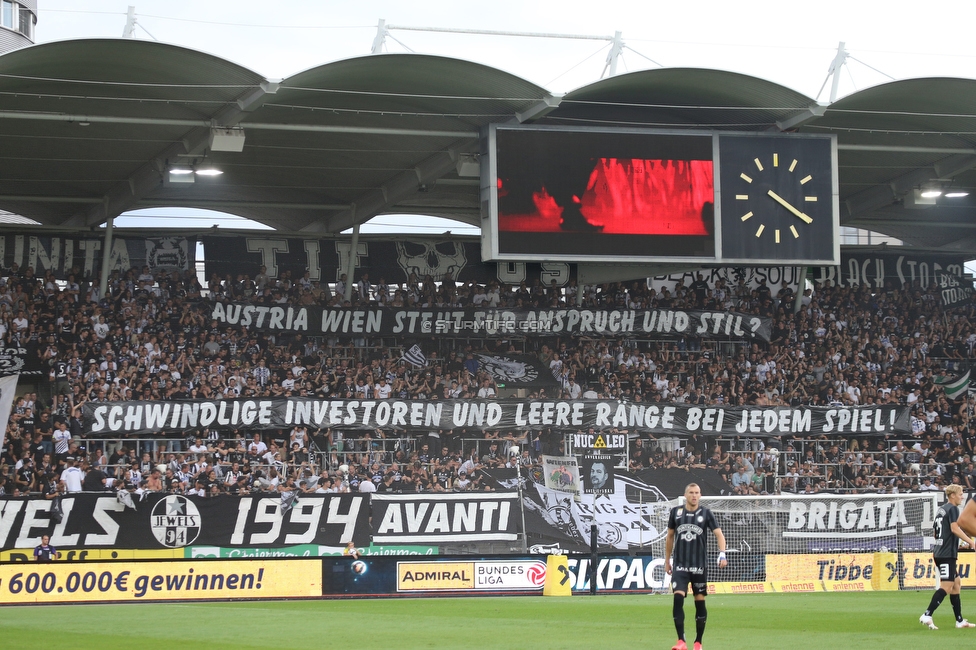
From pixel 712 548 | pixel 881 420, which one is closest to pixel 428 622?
pixel 712 548

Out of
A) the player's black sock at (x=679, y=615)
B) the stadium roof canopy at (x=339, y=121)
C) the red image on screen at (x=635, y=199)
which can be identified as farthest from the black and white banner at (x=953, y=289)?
the player's black sock at (x=679, y=615)

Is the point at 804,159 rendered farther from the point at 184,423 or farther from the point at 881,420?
the point at 184,423

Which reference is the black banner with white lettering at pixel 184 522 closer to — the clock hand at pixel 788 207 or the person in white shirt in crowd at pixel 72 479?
the person in white shirt in crowd at pixel 72 479

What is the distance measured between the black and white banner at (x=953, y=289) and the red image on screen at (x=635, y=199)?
1742 centimetres

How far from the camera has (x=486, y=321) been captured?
110ft

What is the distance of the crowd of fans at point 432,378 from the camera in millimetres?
28484

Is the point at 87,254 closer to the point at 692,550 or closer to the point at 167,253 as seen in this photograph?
the point at 167,253

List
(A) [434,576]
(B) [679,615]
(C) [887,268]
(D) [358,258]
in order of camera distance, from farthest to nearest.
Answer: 1. (C) [887,268]
2. (D) [358,258]
3. (A) [434,576]
4. (B) [679,615]

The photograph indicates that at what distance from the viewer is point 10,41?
161 ft

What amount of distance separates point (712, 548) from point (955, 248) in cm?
2145

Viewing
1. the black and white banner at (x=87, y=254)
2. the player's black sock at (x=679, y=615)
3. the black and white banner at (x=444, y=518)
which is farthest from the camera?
the black and white banner at (x=87, y=254)

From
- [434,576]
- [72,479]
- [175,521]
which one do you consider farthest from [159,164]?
[434,576]

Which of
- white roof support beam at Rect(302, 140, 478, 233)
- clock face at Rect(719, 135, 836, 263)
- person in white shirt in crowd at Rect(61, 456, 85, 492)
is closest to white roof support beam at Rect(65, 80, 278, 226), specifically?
white roof support beam at Rect(302, 140, 478, 233)

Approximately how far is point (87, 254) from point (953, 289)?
2765cm
